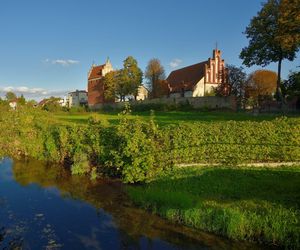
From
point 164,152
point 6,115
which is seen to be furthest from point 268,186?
Result: point 6,115

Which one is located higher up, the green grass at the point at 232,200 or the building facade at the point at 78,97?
the building facade at the point at 78,97

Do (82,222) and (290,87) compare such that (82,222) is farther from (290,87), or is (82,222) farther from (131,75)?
(131,75)

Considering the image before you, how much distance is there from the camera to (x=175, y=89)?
7250cm

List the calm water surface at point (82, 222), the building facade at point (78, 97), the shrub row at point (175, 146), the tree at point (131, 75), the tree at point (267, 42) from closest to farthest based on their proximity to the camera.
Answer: the calm water surface at point (82, 222) → the shrub row at point (175, 146) → the tree at point (267, 42) → the tree at point (131, 75) → the building facade at point (78, 97)

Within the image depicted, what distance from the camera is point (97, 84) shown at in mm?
88812

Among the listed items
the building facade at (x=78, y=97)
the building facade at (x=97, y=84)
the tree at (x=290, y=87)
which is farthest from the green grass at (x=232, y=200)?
the building facade at (x=78, y=97)

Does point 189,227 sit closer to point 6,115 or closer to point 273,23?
point 6,115

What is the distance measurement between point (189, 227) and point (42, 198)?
827 centimetres

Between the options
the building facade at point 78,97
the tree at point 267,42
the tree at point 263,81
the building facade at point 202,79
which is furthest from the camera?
the building facade at point 78,97

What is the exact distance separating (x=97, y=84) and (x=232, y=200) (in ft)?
252

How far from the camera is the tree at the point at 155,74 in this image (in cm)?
7294

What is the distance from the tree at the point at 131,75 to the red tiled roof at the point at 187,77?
751 cm

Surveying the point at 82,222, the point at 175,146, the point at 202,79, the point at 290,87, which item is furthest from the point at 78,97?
the point at 82,222

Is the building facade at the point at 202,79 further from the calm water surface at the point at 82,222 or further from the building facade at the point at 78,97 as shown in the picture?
the building facade at the point at 78,97
